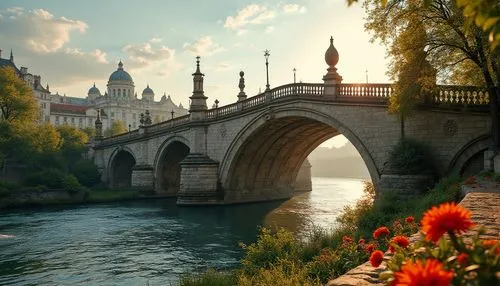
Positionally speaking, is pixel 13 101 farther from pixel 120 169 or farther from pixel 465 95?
pixel 465 95

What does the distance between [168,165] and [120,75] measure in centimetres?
9583

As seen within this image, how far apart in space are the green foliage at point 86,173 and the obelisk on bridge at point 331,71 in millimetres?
39127

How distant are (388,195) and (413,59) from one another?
19.5ft

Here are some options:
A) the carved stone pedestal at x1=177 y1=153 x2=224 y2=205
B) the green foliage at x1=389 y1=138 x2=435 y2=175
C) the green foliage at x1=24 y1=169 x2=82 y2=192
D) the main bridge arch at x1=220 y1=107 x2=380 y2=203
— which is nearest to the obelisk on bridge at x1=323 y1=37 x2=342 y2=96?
the main bridge arch at x1=220 y1=107 x2=380 y2=203

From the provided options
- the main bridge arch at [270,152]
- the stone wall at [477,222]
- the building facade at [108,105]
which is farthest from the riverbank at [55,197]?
the building facade at [108,105]

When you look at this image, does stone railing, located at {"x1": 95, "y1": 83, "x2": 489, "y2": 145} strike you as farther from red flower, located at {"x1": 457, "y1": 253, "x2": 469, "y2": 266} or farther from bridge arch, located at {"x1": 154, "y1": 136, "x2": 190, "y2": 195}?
red flower, located at {"x1": 457, "y1": 253, "x2": 469, "y2": 266}

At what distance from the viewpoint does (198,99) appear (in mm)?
42250

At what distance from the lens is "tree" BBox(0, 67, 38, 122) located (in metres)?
54.0

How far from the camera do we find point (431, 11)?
59.7 ft

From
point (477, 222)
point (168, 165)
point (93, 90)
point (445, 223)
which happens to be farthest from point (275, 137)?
point (93, 90)

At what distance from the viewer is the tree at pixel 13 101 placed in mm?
54000

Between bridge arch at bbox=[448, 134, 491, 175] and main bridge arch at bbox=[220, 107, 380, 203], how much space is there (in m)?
10.8

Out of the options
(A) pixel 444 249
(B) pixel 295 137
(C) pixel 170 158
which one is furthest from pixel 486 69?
(C) pixel 170 158

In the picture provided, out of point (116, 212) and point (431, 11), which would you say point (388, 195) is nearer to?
point (431, 11)
